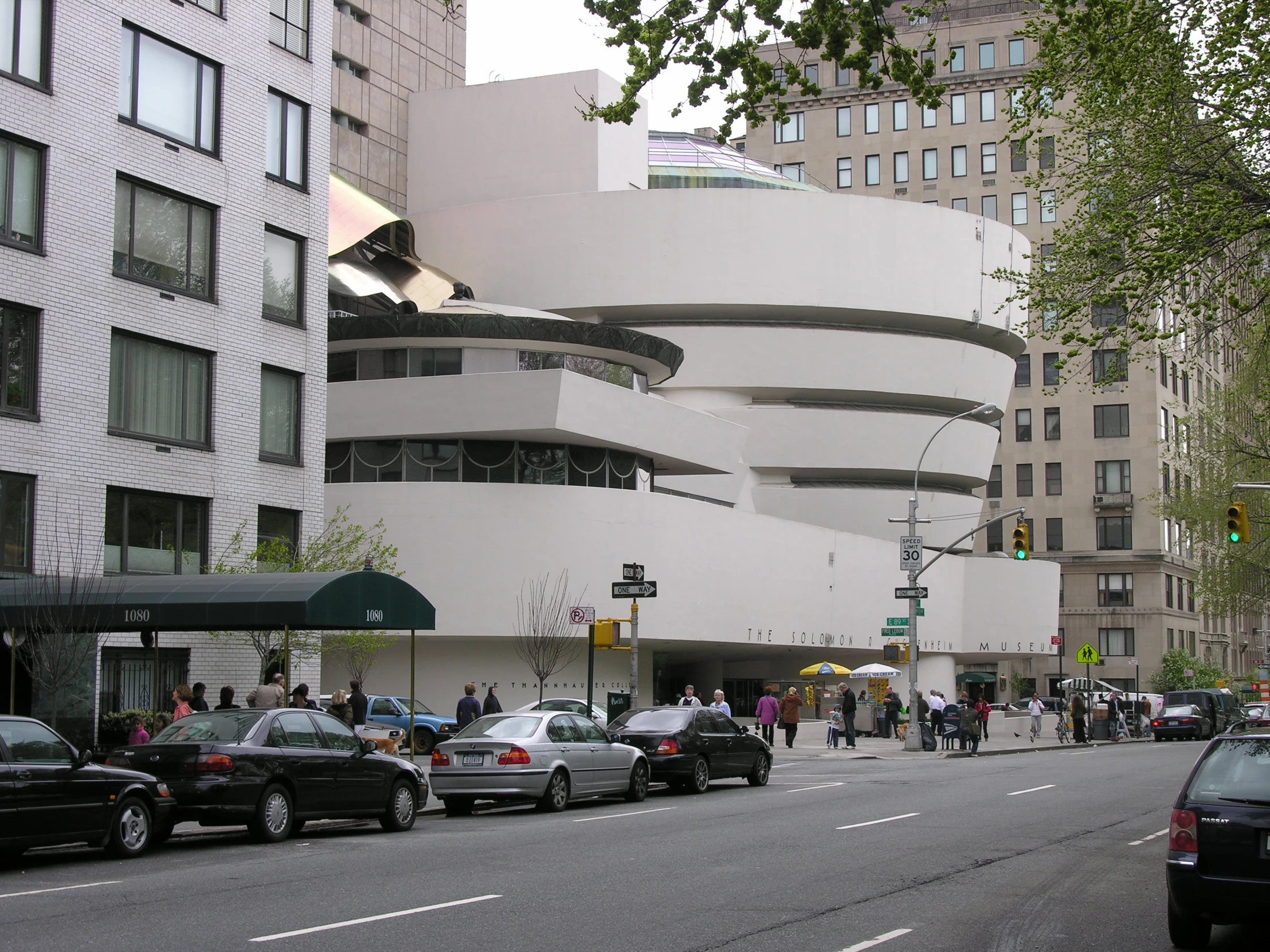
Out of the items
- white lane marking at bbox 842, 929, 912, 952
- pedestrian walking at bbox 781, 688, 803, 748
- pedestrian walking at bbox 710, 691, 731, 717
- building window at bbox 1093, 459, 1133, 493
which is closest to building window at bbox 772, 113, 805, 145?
building window at bbox 1093, 459, 1133, 493

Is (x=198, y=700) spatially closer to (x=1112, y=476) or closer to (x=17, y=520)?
(x=17, y=520)

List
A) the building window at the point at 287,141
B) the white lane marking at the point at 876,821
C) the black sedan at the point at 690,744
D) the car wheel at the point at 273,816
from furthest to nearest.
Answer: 1. the building window at the point at 287,141
2. the black sedan at the point at 690,744
3. the white lane marking at the point at 876,821
4. the car wheel at the point at 273,816

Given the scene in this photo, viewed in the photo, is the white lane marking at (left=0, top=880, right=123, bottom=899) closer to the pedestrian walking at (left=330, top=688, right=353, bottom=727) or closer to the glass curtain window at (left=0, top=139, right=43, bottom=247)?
the pedestrian walking at (left=330, top=688, right=353, bottom=727)

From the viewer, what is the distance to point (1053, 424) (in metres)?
91.9

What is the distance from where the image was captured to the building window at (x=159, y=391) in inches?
1096

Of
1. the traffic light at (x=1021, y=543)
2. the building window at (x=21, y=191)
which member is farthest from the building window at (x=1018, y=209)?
the building window at (x=21, y=191)

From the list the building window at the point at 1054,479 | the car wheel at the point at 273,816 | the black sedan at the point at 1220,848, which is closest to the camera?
the black sedan at the point at 1220,848

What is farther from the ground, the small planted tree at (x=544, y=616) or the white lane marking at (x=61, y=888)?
the small planted tree at (x=544, y=616)

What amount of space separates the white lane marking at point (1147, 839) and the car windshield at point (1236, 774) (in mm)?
6824

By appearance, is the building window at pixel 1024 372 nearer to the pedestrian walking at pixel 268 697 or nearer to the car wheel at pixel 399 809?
the pedestrian walking at pixel 268 697

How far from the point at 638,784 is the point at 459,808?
302 centimetres

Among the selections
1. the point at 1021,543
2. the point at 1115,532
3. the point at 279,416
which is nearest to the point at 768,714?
the point at 1021,543

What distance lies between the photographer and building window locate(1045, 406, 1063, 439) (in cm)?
9150

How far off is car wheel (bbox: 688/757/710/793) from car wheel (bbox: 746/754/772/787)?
1.48 metres
